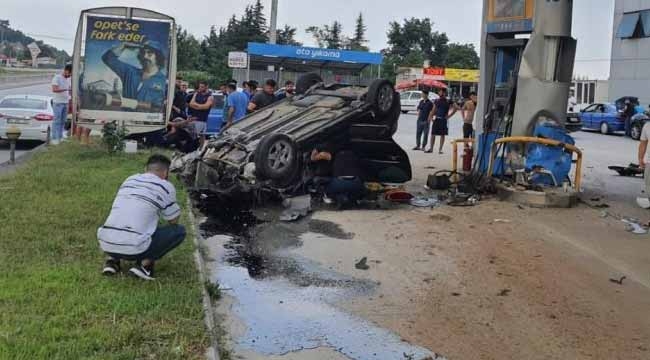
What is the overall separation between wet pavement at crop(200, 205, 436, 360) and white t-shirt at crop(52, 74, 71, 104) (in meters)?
8.57

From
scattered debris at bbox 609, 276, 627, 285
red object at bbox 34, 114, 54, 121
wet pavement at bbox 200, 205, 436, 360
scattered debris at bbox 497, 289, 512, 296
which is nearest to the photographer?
wet pavement at bbox 200, 205, 436, 360

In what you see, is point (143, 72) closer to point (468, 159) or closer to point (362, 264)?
point (468, 159)

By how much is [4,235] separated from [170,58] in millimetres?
7784

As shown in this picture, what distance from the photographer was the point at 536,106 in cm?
1168

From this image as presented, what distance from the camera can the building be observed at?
39375 millimetres

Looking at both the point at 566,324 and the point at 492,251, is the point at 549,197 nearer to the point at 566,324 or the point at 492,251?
the point at 492,251

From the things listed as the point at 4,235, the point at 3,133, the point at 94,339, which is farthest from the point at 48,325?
the point at 3,133

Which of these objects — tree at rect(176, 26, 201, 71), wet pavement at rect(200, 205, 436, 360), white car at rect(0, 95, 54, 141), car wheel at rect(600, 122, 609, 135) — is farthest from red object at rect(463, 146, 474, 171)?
tree at rect(176, 26, 201, 71)

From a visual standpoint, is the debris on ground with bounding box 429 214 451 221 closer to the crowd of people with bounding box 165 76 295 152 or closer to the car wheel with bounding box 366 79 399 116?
the car wheel with bounding box 366 79 399 116

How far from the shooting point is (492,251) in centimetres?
802

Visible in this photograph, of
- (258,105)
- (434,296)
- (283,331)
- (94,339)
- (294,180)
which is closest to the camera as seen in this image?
(94,339)

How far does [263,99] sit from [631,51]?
1292 inches

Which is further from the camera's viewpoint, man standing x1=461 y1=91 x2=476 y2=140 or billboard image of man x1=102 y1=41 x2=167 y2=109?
man standing x1=461 y1=91 x2=476 y2=140

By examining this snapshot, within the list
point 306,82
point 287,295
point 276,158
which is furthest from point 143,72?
point 287,295
